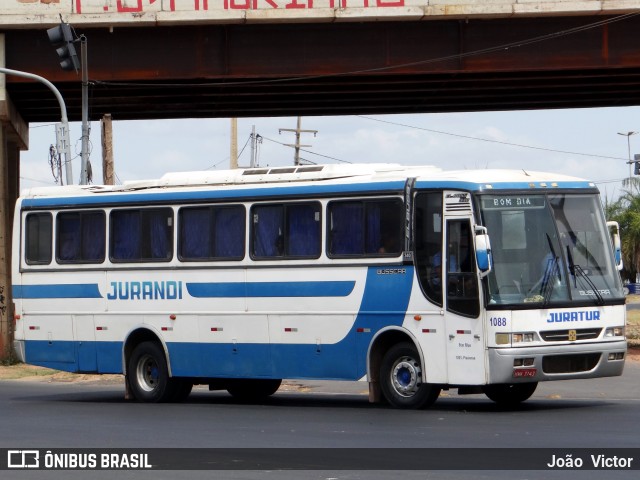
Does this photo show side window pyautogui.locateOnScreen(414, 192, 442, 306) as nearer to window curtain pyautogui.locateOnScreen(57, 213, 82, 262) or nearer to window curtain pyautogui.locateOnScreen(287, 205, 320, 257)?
window curtain pyautogui.locateOnScreen(287, 205, 320, 257)

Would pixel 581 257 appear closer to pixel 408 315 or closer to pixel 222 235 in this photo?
pixel 408 315

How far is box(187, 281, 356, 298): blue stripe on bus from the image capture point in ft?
65.2

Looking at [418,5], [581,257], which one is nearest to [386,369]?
[581,257]

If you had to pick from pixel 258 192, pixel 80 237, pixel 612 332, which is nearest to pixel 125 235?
pixel 80 237

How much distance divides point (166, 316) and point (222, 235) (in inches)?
65.5

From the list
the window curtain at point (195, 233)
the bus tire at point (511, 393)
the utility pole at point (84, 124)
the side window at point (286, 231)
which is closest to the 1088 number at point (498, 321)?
the bus tire at point (511, 393)

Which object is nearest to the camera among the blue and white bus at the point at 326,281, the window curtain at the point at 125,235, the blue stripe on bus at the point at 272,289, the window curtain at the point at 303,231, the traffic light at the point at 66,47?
the blue and white bus at the point at 326,281

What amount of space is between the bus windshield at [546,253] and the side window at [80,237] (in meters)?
6.94

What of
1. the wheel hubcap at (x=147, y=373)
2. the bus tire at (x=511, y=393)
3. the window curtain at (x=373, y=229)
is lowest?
the bus tire at (x=511, y=393)

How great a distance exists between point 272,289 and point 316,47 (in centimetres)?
1436

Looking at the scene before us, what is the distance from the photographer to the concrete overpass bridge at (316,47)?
32781 mm

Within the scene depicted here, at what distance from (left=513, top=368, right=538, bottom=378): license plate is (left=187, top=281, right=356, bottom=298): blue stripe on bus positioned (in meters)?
2.77

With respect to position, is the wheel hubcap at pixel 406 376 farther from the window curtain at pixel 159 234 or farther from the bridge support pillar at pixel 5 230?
the bridge support pillar at pixel 5 230

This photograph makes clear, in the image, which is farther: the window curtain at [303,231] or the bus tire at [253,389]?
the bus tire at [253,389]
